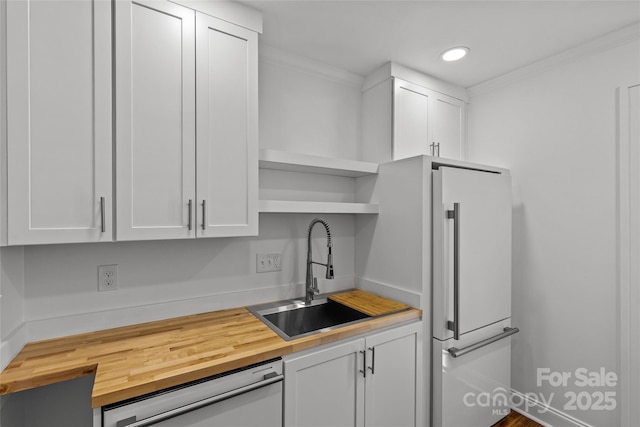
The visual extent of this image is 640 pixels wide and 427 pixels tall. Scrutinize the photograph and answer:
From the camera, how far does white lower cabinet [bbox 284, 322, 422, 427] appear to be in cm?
135

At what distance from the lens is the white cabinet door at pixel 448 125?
233 centimetres

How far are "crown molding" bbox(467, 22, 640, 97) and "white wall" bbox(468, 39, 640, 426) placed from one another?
3cm

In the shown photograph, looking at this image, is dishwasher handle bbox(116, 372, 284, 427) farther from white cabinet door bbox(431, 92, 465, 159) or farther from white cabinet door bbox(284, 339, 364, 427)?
white cabinet door bbox(431, 92, 465, 159)

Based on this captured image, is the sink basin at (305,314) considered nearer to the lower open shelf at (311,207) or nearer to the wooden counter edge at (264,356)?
→ the wooden counter edge at (264,356)

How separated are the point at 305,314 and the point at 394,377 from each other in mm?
625

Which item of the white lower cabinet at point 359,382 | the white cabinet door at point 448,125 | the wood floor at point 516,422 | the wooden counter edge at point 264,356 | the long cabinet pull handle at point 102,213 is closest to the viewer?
the wooden counter edge at point 264,356

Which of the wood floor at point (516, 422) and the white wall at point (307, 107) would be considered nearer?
the white wall at point (307, 107)

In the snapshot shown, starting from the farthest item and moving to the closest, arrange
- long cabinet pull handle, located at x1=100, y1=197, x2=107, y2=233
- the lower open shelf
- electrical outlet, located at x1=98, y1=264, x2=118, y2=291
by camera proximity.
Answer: the lower open shelf
electrical outlet, located at x1=98, y1=264, x2=118, y2=291
long cabinet pull handle, located at x1=100, y1=197, x2=107, y2=233

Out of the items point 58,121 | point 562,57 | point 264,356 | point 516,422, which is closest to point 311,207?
point 264,356

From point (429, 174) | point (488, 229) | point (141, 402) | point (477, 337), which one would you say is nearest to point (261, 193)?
point (429, 174)

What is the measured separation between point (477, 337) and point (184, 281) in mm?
1784

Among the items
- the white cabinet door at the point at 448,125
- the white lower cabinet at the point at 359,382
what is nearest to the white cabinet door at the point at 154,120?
the white lower cabinet at the point at 359,382

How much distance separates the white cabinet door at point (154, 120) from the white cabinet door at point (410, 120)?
1.32 m

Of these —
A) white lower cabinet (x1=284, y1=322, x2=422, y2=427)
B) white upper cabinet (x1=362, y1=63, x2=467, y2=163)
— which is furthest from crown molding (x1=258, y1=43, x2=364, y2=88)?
white lower cabinet (x1=284, y1=322, x2=422, y2=427)
